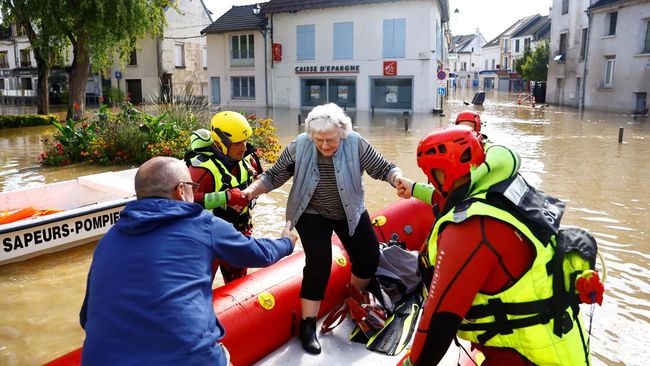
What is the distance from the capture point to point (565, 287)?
2064mm

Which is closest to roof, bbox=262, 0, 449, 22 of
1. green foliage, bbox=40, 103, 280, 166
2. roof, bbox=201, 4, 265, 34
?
roof, bbox=201, 4, 265, 34

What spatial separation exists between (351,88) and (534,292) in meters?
29.0

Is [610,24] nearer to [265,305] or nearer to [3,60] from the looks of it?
[265,305]

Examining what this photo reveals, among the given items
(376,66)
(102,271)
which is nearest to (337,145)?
(102,271)

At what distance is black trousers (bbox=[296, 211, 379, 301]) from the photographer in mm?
3781

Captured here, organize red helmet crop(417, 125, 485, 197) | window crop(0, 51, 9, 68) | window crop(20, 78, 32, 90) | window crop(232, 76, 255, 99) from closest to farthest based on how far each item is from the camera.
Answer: red helmet crop(417, 125, 485, 197), window crop(232, 76, 255, 99), window crop(20, 78, 32, 90), window crop(0, 51, 9, 68)

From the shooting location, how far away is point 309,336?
385cm

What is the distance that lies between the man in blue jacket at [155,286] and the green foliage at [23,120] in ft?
71.8

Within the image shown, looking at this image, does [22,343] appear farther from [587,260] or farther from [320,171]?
[587,260]

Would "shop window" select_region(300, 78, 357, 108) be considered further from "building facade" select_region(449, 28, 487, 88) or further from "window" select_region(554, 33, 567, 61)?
"building facade" select_region(449, 28, 487, 88)

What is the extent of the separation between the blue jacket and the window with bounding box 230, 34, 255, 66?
3177cm

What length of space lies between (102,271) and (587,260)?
1.89 m

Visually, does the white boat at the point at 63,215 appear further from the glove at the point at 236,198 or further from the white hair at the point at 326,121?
the white hair at the point at 326,121

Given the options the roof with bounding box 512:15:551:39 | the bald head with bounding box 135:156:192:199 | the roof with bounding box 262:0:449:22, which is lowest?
the bald head with bounding box 135:156:192:199
